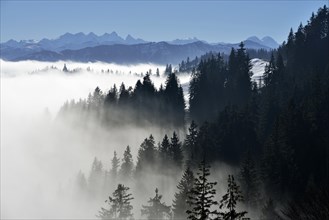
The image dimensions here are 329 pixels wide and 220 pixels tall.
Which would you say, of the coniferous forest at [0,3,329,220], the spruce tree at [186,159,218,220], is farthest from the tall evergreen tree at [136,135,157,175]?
the spruce tree at [186,159,218,220]

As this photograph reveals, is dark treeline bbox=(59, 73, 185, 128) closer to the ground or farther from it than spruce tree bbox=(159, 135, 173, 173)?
farther from it

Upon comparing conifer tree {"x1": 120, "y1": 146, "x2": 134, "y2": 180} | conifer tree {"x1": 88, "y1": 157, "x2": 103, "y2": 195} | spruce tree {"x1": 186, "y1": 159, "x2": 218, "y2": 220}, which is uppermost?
spruce tree {"x1": 186, "y1": 159, "x2": 218, "y2": 220}

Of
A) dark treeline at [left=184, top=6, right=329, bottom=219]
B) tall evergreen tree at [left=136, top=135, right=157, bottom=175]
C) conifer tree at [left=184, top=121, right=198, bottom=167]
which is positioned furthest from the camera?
conifer tree at [left=184, top=121, right=198, bottom=167]

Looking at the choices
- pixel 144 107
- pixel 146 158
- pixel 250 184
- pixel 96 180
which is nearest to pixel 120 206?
pixel 250 184

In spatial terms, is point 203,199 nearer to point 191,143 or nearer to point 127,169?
point 127,169

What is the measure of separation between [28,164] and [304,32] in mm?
106901

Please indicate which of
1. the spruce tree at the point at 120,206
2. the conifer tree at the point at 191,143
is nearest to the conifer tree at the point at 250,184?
the conifer tree at the point at 191,143

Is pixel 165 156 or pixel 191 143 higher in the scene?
pixel 191 143

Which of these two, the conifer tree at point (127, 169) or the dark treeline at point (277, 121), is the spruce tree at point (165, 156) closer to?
the dark treeline at point (277, 121)

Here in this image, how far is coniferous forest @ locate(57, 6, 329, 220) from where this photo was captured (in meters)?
71.7

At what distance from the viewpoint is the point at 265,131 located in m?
100

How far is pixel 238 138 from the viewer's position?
9762 cm

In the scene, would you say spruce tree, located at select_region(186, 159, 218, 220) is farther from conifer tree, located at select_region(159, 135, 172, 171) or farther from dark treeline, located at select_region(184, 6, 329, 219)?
conifer tree, located at select_region(159, 135, 172, 171)

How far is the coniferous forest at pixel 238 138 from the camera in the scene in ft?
235
